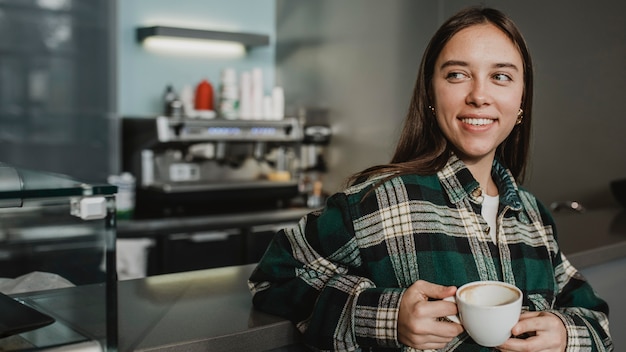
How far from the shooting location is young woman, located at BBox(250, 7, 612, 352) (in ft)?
3.94

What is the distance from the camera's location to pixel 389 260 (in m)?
1.24

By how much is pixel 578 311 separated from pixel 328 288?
1.63 ft

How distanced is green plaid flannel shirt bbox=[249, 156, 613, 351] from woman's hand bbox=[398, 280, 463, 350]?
0.03 metres

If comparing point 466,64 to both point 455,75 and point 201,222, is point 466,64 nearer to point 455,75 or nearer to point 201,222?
point 455,75

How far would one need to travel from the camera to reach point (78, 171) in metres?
3.89

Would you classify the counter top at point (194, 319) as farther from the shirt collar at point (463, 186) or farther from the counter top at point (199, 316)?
the shirt collar at point (463, 186)

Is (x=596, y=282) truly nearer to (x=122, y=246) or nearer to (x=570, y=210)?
(x=570, y=210)

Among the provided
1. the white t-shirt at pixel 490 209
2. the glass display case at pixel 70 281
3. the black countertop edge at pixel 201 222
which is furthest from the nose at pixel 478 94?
the black countertop edge at pixel 201 222

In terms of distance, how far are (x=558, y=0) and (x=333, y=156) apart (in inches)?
68.9

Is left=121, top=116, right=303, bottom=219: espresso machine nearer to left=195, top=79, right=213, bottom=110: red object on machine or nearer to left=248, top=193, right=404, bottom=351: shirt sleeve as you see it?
left=195, top=79, right=213, bottom=110: red object on machine

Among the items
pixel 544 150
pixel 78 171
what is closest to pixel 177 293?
pixel 544 150

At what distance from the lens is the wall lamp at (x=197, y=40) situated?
409cm

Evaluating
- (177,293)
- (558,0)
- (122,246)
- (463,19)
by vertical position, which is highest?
(558,0)

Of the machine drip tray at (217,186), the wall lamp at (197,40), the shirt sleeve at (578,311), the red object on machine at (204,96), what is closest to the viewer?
the shirt sleeve at (578,311)
